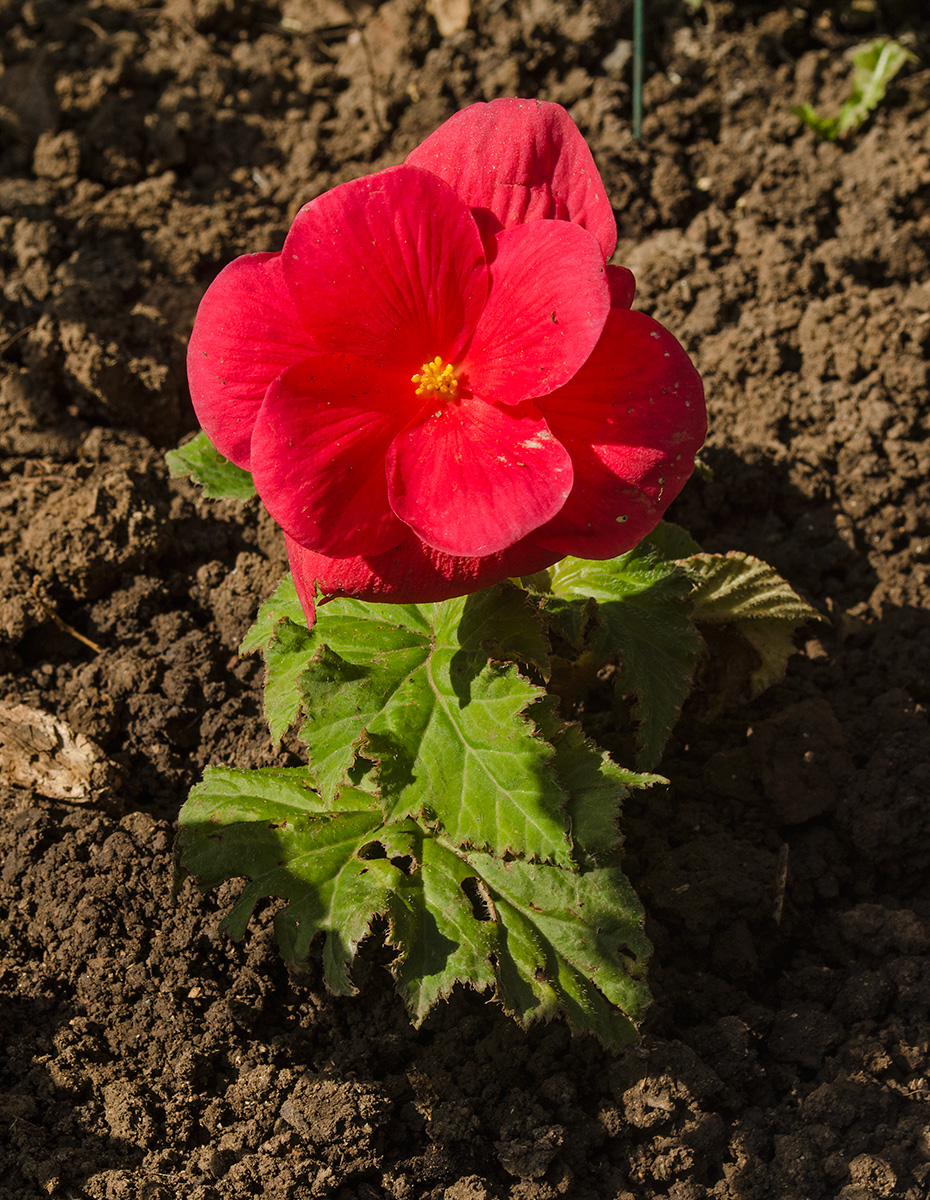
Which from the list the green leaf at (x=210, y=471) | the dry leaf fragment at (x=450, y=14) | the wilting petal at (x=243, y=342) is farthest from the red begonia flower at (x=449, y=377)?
the dry leaf fragment at (x=450, y=14)

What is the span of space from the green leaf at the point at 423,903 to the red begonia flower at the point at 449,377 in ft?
2.22

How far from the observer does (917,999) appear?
2387mm

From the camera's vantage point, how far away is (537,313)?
178 centimetres

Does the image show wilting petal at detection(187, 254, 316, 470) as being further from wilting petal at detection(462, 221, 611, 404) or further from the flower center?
wilting petal at detection(462, 221, 611, 404)

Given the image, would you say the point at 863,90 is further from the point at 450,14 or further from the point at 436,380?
the point at 436,380

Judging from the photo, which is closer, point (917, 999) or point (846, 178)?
point (917, 999)

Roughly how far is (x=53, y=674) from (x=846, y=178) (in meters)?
3.49

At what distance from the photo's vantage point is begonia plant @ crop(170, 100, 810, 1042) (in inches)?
69.9

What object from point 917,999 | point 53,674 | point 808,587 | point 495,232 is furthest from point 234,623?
point 917,999

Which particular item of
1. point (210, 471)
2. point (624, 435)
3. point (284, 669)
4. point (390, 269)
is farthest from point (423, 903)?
point (390, 269)

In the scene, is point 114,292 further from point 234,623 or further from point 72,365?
point 234,623

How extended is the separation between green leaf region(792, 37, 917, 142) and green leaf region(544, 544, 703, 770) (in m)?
2.85

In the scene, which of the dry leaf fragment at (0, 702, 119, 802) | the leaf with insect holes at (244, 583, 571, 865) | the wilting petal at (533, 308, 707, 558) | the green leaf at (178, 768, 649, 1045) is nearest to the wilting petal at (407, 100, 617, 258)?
the wilting petal at (533, 308, 707, 558)

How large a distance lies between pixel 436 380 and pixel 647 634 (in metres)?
0.80
